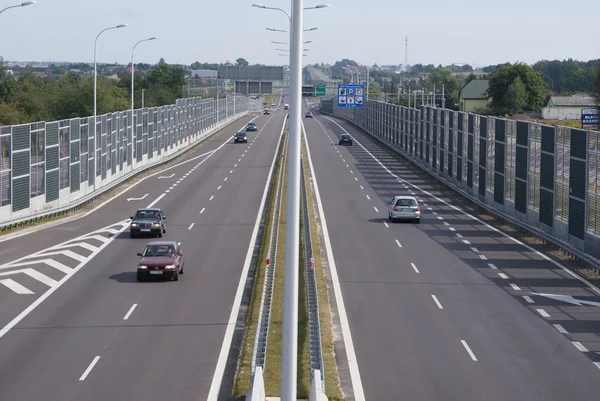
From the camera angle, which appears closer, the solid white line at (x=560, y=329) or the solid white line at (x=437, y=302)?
the solid white line at (x=560, y=329)

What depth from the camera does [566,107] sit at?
146 metres

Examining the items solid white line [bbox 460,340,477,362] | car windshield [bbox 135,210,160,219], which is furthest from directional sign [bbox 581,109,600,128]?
solid white line [bbox 460,340,477,362]

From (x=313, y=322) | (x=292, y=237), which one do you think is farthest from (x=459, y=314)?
(x=292, y=237)

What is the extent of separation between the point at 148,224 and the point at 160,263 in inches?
439

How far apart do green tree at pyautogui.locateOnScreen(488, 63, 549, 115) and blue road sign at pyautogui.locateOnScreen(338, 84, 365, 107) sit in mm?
42667

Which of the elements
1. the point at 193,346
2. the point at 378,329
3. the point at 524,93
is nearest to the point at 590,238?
the point at 378,329

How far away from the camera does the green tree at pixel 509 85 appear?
154m

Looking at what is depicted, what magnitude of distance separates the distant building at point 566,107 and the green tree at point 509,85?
5.23 metres

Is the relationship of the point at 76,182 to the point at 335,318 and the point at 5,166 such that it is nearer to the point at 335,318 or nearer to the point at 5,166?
the point at 5,166

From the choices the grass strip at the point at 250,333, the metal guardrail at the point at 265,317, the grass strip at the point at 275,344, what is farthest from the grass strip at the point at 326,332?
the grass strip at the point at 250,333

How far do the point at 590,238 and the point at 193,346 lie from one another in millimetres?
20368

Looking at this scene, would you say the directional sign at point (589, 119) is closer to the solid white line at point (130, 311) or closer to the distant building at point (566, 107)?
the distant building at point (566, 107)

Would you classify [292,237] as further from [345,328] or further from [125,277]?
[125,277]

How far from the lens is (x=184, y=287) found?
113 feet
